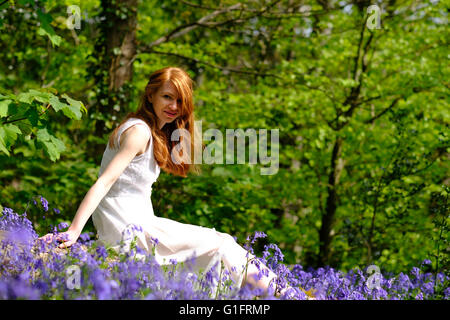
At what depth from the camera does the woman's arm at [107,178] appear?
8.54 ft

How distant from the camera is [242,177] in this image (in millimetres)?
6691

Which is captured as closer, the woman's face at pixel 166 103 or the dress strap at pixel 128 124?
the dress strap at pixel 128 124

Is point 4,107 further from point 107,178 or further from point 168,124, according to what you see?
point 168,124

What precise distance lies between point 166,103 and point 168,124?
0.75 feet

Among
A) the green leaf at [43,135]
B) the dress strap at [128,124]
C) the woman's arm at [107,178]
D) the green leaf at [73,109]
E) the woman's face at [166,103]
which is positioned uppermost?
the woman's face at [166,103]

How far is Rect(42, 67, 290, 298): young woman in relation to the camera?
2844 millimetres

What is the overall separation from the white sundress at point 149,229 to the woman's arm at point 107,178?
81mm

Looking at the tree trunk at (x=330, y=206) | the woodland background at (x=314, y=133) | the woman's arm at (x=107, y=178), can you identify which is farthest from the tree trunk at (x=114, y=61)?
the woman's arm at (x=107, y=178)

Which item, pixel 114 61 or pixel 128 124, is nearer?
pixel 128 124

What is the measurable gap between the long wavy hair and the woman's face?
0.03 m

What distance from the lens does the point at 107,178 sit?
9.39ft
